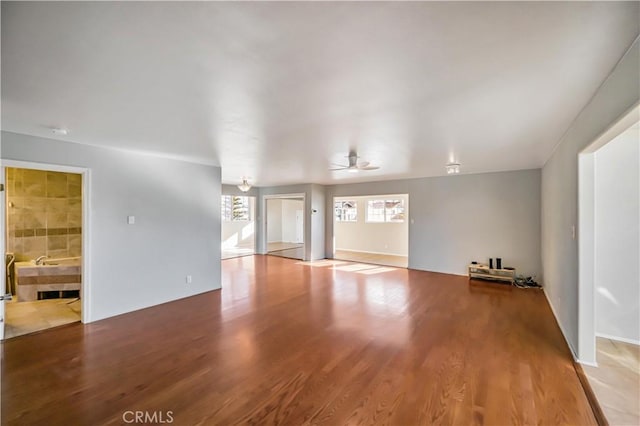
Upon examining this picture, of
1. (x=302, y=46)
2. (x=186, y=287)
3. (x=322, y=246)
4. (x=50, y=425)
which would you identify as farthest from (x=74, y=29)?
(x=322, y=246)

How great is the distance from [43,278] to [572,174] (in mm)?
7422

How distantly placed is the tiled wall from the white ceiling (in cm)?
304

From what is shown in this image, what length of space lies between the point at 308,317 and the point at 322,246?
4905mm

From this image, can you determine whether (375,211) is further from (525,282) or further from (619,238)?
(619,238)

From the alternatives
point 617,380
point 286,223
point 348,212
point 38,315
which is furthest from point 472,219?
point 286,223

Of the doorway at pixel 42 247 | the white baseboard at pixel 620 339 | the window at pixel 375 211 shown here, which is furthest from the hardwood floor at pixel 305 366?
the window at pixel 375 211

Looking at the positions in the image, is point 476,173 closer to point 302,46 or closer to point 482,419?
point 482,419

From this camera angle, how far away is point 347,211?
1053 centimetres

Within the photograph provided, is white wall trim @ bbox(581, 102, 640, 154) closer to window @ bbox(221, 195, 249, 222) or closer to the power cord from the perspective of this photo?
the power cord

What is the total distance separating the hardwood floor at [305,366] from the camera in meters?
2.05

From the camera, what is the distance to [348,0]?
3.74ft

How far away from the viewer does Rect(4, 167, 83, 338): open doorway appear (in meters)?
4.15

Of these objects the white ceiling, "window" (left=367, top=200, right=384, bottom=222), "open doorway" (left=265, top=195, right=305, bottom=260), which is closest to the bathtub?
the white ceiling

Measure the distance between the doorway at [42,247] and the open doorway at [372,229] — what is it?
6.25 m
